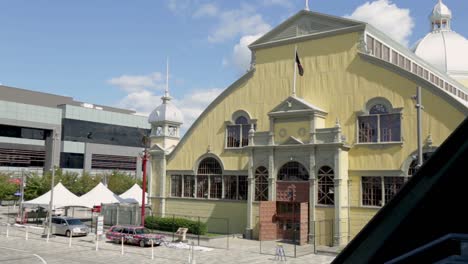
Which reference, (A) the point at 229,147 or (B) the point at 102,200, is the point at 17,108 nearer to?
(B) the point at 102,200

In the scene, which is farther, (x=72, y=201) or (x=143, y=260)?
(x=72, y=201)

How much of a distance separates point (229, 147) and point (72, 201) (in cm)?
1569

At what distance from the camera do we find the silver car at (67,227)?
35.7 metres

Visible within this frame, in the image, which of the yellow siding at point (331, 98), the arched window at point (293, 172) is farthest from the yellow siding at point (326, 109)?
the arched window at point (293, 172)

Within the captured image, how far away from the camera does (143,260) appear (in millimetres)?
25156

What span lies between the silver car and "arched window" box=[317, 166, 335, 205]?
1816 cm

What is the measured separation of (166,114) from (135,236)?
1566 cm

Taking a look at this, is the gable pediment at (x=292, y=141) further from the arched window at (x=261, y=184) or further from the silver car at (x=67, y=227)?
the silver car at (x=67, y=227)

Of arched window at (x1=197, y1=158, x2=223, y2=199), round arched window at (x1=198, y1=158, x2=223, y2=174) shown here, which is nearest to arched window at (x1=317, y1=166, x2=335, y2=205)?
arched window at (x1=197, y1=158, x2=223, y2=199)

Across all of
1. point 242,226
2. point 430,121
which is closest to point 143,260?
point 242,226

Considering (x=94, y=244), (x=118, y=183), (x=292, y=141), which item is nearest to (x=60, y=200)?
(x=94, y=244)

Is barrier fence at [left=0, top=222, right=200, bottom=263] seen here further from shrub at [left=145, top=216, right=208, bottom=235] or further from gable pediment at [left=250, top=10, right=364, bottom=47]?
gable pediment at [left=250, top=10, right=364, bottom=47]

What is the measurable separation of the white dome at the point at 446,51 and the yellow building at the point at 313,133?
11494 millimetres

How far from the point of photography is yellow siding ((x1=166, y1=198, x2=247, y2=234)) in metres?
36.9
